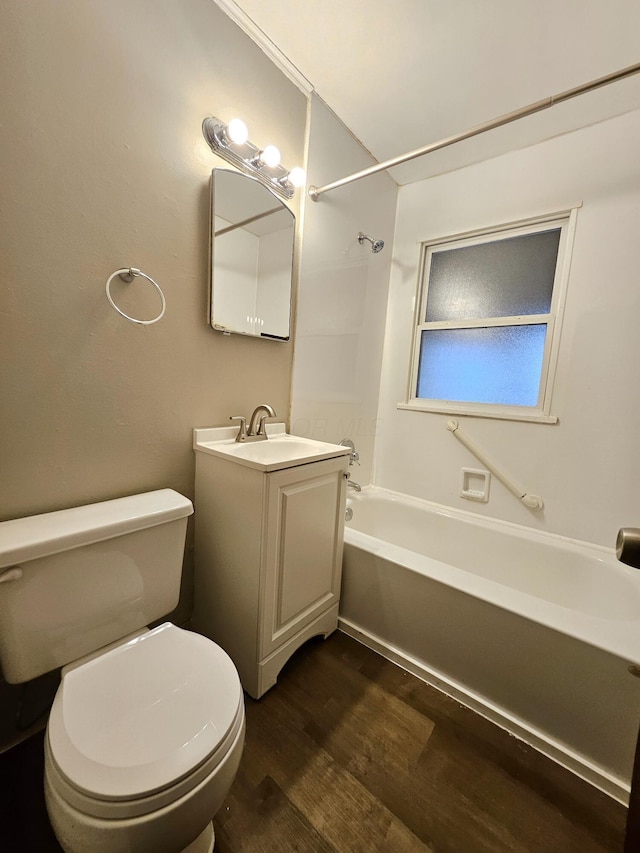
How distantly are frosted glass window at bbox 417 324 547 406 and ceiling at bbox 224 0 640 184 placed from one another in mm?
994

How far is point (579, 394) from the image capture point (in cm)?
173

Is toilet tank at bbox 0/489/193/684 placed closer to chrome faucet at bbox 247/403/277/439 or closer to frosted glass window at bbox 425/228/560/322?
chrome faucet at bbox 247/403/277/439

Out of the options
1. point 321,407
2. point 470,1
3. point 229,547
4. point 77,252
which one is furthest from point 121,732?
point 470,1

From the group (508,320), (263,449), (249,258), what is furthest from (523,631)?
(249,258)

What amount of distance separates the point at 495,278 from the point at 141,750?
2.49 m

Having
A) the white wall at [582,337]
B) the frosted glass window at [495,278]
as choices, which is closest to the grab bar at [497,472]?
the white wall at [582,337]

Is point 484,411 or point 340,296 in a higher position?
point 340,296

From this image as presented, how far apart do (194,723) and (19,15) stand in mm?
1746

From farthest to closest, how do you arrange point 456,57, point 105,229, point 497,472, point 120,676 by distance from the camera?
point 497,472, point 456,57, point 105,229, point 120,676

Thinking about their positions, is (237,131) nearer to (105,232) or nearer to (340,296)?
(105,232)

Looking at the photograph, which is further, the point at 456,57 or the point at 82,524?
the point at 456,57

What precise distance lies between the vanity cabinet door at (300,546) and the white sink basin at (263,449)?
0.03 meters

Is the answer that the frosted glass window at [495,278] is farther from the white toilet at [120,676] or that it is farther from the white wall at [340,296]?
the white toilet at [120,676]

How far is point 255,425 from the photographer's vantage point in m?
1.56
